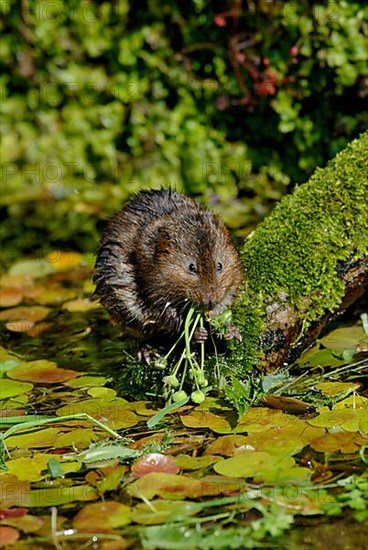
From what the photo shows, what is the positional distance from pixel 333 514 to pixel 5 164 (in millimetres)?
6544

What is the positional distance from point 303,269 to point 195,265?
652 mm

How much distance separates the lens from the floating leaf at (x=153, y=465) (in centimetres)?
Answer: 443

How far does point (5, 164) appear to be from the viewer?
9.77 metres

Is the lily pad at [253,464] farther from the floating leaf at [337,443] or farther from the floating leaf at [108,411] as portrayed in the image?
the floating leaf at [108,411]

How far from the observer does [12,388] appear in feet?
18.7

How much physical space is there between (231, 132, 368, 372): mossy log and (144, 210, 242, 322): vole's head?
18 cm

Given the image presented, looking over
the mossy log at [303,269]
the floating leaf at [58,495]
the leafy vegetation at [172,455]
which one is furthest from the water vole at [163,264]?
the floating leaf at [58,495]

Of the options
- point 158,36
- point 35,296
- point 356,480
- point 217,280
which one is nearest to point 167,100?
point 158,36

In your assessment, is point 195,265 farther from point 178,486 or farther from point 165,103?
point 165,103

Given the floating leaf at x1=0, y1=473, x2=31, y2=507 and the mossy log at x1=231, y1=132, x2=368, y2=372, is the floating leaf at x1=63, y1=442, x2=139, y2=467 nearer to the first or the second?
the floating leaf at x1=0, y1=473, x2=31, y2=507

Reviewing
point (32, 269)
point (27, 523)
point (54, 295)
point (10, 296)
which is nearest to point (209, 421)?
point (27, 523)

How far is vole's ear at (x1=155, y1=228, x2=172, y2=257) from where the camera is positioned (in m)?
5.05

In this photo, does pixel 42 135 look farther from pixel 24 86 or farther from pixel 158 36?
pixel 158 36

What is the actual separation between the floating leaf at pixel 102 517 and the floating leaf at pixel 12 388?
5.05 feet
